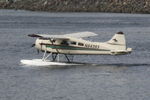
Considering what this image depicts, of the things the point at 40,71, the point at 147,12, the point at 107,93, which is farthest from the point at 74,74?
the point at 147,12

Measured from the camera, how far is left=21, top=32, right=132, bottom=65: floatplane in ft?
132

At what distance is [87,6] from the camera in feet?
434

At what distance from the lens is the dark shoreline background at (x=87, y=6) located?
12721 centimetres

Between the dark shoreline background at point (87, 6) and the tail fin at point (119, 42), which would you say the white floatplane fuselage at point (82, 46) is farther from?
the dark shoreline background at point (87, 6)

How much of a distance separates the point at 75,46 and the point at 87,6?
3580 inches

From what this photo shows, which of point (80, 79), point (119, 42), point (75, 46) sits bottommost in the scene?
point (80, 79)

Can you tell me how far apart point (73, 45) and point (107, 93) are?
8747mm

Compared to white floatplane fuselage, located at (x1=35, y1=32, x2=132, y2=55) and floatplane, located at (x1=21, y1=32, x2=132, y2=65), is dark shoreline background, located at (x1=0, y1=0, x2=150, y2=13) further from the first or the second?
white floatplane fuselage, located at (x1=35, y1=32, x2=132, y2=55)

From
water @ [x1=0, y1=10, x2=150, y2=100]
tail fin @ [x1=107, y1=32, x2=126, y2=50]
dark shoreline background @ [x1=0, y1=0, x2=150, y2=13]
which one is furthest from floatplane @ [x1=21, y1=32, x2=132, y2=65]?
dark shoreline background @ [x1=0, y1=0, x2=150, y2=13]

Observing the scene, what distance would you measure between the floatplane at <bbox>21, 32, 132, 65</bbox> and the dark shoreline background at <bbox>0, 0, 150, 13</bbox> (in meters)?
83.1

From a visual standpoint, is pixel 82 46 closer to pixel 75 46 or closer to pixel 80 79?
pixel 75 46

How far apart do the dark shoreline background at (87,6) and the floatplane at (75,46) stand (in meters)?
83.1

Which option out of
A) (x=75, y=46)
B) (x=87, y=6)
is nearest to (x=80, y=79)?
(x=75, y=46)

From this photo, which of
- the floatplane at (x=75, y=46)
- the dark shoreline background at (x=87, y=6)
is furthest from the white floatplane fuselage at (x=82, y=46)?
the dark shoreline background at (x=87, y=6)
